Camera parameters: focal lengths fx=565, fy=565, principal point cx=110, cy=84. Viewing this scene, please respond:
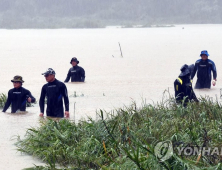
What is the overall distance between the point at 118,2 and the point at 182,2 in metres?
12.9

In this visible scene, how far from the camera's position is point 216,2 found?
367ft

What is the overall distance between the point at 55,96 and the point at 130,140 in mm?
3207

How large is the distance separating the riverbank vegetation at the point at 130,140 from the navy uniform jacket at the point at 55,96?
1.59 meters

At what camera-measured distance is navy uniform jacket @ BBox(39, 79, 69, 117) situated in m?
10.0

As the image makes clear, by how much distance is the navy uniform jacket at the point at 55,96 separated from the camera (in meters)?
10.0

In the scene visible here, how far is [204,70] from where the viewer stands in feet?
46.3

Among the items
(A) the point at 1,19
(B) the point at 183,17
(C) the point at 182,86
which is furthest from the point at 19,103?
(B) the point at 183,17

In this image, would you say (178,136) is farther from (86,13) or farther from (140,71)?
(86,13)

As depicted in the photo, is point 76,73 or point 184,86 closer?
point 184,86

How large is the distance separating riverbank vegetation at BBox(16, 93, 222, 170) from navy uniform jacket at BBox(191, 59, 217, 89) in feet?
16.9

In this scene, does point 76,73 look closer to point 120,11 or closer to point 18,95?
point 18,95
